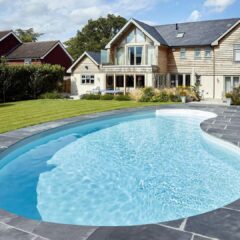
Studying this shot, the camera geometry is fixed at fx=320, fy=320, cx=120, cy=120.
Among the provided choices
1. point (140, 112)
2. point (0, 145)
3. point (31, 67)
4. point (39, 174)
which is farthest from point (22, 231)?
point (31, 67)

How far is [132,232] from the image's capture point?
485 centimetres

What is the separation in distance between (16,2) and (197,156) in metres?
26.5

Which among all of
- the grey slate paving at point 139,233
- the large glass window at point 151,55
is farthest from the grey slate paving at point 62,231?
the large glass window at point 151,55

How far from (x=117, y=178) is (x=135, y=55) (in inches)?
1058

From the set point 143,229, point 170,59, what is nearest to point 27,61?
point 170,59

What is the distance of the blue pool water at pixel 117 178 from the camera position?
6828mm

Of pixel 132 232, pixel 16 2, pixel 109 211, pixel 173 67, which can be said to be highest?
pixel 16 2

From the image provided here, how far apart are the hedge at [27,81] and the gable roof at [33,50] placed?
9800 mm

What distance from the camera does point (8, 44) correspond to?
4488 centimetres

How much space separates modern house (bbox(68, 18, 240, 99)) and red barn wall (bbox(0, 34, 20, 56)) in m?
13.6

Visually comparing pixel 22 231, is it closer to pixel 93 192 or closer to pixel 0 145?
pixel 93 192

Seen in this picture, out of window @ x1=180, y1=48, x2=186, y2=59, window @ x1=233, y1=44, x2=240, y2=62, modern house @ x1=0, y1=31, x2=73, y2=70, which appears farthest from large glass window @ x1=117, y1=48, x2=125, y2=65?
modern house @ x1=0, y1=31, x2=73, y2=70

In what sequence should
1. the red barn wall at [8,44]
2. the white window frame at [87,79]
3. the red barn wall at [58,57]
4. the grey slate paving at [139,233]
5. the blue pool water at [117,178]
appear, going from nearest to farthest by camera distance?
the grey slate paving at [139,233] → the blue pool water at [117,178] → the white window frame at [87,79] → the red barn wall at [58,57] → the red barn wall at [8,44]

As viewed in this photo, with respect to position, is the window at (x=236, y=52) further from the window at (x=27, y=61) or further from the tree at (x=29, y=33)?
the tree at (x=29, y=33)
